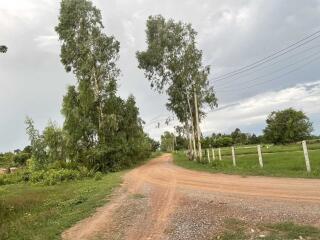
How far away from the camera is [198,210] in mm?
12969

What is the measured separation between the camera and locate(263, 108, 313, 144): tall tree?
89219 mm

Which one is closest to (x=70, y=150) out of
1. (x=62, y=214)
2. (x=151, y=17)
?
(x=151, y=17)

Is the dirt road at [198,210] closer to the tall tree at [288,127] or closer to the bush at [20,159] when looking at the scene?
the tall tree at [288,127]

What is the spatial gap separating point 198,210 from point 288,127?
80284 millimetres

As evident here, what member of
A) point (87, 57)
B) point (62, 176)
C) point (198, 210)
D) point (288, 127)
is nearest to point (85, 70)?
point (87, 57)

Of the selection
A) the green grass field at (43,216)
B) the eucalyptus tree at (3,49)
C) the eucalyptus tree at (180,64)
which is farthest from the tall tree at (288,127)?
the eucalyptus tree at (3,49)

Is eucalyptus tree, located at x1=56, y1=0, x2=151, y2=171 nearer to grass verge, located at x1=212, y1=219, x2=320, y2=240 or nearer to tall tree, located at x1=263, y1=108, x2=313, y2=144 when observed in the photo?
grass verge, located at x1=212, y1=219, x2=320, y2=240

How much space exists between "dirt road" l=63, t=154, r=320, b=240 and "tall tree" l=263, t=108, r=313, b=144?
74.6 metres

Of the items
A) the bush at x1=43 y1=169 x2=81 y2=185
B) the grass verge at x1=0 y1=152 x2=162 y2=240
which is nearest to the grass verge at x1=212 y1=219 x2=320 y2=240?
the grass verge at x1=0 y1=152 x2=162 y2=240

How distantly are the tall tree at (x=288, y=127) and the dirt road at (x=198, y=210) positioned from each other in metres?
74.6

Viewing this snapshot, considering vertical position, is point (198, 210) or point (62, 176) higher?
point (62, 176)

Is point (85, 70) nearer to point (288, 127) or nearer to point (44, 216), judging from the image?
point (44, 216)

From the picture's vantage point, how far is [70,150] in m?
43.4

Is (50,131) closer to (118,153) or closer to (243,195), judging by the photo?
(118,153)
